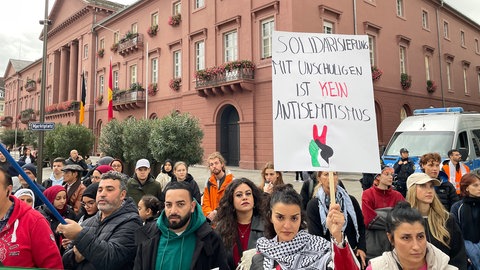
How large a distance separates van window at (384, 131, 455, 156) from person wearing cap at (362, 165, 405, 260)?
7075 millimetres

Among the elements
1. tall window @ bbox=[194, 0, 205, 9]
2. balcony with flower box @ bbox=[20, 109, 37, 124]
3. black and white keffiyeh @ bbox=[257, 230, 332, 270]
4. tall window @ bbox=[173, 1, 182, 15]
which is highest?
tall window @ bbox=[173, 1, 182, 15]

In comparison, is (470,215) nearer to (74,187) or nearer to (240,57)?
(74,187)

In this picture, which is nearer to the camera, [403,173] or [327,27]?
[403,173]

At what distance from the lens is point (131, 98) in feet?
90.0

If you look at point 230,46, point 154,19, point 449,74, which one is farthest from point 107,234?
point 449,74

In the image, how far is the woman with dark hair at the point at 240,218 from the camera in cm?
301

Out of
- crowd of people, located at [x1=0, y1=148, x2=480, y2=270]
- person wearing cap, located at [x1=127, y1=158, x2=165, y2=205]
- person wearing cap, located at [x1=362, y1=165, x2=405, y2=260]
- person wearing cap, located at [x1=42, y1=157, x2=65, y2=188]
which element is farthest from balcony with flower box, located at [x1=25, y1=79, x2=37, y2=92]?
person wearing cap, located at [x1=362, y1=165, x2=405, y2=260]

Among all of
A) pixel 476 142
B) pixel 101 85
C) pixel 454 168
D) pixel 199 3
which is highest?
pixel 199 3

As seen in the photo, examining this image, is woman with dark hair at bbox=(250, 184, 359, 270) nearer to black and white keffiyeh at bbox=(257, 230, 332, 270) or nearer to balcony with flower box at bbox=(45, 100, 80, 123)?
black and white keffiyeh at bbox=(257, 230, 332, 270)

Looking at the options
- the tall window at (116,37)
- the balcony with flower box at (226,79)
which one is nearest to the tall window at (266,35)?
the balcony with flower box at (226,79)

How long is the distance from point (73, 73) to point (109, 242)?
4071 cm

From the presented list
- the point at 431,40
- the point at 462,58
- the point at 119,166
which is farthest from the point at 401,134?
the point at 462,58

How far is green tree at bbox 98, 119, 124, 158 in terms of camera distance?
52.4 ft

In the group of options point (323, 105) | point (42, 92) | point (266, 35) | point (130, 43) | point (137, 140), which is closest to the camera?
point (323, 105)
